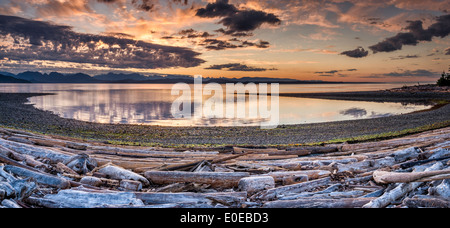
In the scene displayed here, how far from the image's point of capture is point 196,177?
6.54 m

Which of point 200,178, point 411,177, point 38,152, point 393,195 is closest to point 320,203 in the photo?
point 393,195

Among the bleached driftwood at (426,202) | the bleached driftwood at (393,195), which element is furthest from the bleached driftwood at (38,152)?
the bleached driftwood at (426,202)

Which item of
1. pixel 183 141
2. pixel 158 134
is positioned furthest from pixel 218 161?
pixel 158 134

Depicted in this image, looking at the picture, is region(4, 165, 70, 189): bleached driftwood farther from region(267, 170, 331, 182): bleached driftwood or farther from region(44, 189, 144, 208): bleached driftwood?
region(267, 170, 331, 182): bleached driftwood

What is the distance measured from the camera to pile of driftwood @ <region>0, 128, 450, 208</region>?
5.25 metres

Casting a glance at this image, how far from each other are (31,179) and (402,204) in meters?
7.52

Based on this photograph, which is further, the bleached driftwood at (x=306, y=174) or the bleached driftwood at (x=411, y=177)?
the bleached driftwood at (x=306, y=174)

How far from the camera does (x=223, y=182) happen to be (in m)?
6.52

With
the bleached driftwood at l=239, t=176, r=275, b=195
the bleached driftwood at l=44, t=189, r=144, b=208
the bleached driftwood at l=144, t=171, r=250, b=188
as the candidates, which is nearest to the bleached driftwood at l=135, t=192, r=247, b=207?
the bleached driftwood at l=44, t=189, r=144, b=208

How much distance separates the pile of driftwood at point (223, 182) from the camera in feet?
17.2

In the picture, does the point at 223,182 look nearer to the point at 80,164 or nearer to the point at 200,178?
the point at 200,178

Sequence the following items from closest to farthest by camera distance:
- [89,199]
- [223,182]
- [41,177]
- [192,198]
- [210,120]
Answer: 1. [89,199]
2. [192,198]
3. [41,177]
4. [223,182]
5. [210,120]

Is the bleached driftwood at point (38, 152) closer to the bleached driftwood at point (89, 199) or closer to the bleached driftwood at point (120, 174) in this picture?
the bleached driftwood at point (120, 174)
